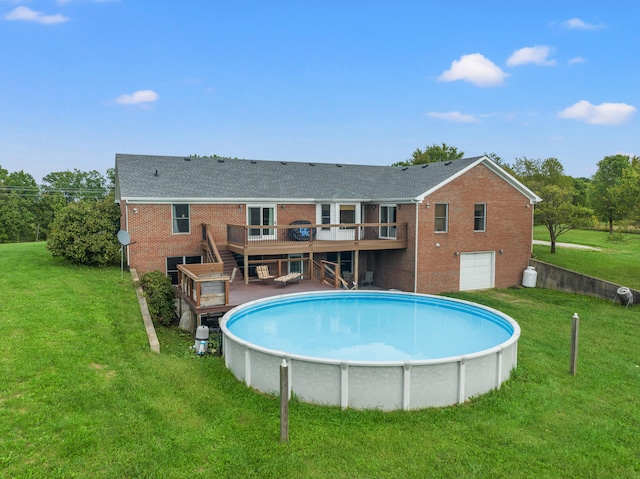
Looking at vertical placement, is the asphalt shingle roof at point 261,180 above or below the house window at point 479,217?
above

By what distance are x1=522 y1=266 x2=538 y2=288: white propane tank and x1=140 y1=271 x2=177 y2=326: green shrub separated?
17.1 meters

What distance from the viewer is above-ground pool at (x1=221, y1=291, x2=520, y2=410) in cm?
821

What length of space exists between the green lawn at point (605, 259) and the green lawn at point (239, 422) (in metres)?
12.6

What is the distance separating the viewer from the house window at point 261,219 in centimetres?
2094

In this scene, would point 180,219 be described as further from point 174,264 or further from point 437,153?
point 437,153

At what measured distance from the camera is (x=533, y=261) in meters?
23.4

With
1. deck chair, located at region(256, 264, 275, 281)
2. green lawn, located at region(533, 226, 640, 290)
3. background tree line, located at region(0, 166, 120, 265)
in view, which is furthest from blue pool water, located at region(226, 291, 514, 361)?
green lawn, located at region(533, 226, 640, 290)

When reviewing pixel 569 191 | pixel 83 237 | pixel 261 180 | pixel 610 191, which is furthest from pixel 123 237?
pixel 569 191

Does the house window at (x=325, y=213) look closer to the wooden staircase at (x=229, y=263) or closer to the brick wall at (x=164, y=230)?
the brick wall at (x=164, y=230)

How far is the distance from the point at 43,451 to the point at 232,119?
113 ft

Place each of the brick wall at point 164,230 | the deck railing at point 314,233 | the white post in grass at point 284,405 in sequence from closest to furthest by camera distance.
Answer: the white post in grass at point 284,405 → the brick wall at point 164,230 → the deck railing at point 314,233

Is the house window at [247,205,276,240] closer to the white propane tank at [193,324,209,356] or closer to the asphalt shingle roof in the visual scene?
the asphalt shingle roof

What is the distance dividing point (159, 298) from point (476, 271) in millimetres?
14929

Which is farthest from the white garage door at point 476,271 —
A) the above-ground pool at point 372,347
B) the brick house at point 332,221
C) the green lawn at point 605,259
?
the above-ground pool at point 372,347
